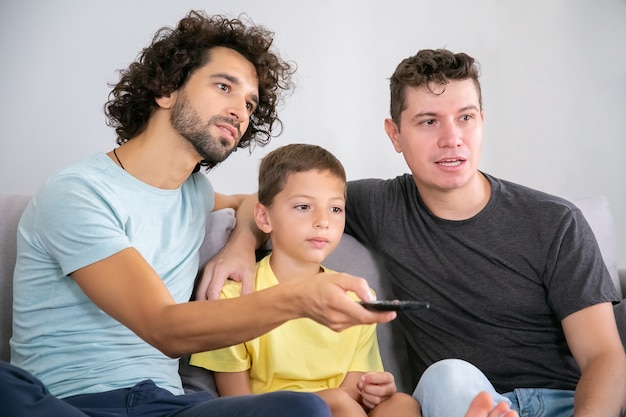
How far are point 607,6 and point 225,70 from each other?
6.07ft

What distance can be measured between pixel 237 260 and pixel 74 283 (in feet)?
1.31

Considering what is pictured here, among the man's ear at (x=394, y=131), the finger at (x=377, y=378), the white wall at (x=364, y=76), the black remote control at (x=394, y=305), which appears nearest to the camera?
the black remote control at (x=394, y=305)

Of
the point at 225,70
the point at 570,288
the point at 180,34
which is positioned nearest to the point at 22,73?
the point at 180,34

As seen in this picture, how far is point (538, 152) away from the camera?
3113 mm

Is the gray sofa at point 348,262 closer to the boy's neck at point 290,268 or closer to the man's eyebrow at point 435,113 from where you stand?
the boy's neck at point 290,268

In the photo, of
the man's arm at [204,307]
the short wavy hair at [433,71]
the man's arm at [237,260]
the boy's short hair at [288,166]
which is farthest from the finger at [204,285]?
the short wavy hair at [433,71]

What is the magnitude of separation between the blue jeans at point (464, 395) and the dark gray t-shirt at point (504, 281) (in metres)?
0.05

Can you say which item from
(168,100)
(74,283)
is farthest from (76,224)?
(168,100)

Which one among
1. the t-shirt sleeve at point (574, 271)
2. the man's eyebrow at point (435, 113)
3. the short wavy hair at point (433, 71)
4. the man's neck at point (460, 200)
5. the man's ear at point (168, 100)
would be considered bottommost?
the t-shirt sleeve at point (574, 271)

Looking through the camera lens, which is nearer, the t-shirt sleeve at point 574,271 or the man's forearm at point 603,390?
the man's forearm at point 603,390

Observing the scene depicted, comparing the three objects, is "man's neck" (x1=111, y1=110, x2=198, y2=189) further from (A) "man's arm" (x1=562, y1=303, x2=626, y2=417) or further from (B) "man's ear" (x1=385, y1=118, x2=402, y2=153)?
(A) "man's arm" (x1=562, y1=303, x2=626, y2=417)

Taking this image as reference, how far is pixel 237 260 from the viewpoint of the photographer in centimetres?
190

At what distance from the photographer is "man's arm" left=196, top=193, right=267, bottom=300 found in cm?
185

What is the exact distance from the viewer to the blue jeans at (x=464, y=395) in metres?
1.61
